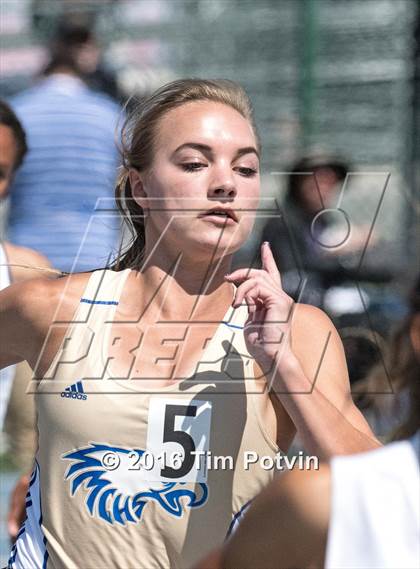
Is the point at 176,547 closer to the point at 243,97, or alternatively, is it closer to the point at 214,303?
the point at 214,303

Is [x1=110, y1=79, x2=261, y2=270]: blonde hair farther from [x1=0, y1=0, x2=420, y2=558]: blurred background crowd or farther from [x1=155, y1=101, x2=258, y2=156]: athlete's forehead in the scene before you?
[x1=0, y1=0, x2=420, y2=558]: blurred background crowd

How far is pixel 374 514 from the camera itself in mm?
1565

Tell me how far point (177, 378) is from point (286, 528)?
2.98ft

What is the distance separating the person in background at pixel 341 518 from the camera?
156cm

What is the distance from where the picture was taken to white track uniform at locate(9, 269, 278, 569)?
7.91ft

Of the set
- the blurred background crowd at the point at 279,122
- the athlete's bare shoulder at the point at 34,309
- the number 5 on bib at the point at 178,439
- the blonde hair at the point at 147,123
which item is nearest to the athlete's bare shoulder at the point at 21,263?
the blurred background crowd at the point at 279,122

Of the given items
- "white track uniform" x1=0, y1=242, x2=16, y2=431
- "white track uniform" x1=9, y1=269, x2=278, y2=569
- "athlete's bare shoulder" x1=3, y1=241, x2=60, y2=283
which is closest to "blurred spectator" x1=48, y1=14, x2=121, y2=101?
"athlete's bare shoulder" x1=3, y1=241, x2=60, y2=283

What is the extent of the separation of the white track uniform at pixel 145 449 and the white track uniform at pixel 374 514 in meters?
0.82

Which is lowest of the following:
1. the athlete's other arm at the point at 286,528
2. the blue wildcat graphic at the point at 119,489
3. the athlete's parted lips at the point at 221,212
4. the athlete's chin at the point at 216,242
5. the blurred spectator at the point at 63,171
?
the athlete's other arm at the point at 286,528

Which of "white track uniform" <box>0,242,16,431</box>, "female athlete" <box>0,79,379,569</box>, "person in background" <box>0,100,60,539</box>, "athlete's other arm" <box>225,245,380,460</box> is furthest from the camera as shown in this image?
"white track uniform" <box>0,242,16,431</box>

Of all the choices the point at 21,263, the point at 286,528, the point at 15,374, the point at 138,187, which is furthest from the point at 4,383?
the point at 286,528

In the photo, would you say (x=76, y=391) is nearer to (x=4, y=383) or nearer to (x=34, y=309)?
(x=34, y=309)

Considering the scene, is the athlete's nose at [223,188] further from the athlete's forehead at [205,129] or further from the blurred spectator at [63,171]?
the blurred spectator at [63,171]

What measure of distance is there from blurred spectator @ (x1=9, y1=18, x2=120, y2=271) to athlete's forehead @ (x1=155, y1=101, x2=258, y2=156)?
6.94ft
